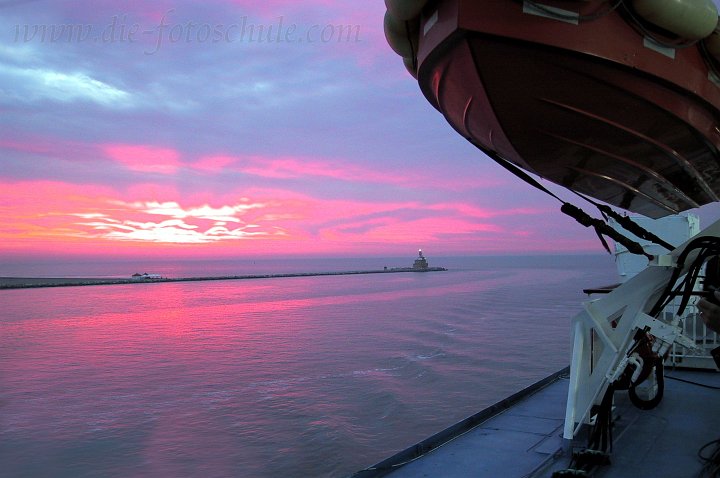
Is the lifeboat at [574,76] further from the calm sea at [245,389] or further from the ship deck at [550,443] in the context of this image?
the calm sea at [245,389]

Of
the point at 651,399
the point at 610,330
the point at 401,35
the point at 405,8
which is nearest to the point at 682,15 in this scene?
the point at 405,8

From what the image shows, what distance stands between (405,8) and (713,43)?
5.85ft

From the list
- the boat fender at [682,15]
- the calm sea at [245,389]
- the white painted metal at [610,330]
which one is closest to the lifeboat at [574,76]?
the boat fender at [682,15]

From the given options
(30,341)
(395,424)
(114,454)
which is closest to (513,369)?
(395,424)

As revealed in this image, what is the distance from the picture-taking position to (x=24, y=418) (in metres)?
7.59

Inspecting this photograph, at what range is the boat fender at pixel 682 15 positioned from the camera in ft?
8.18

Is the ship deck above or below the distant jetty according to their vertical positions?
below

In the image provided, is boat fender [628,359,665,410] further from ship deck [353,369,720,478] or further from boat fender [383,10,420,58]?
boat fender [383,10,420,58]

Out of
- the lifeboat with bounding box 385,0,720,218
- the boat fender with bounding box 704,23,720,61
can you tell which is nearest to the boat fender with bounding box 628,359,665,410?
the lifeboat with bounding box 385,0,720,218

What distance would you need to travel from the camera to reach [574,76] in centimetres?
264

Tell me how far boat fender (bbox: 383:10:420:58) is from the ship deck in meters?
2.95

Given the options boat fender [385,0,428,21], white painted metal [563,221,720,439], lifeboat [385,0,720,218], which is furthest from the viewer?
white painted metal [563,221,720,439]

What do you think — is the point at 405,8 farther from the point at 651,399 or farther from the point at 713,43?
the point at 651,399

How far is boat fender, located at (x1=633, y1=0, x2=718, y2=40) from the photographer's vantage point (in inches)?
98.1
